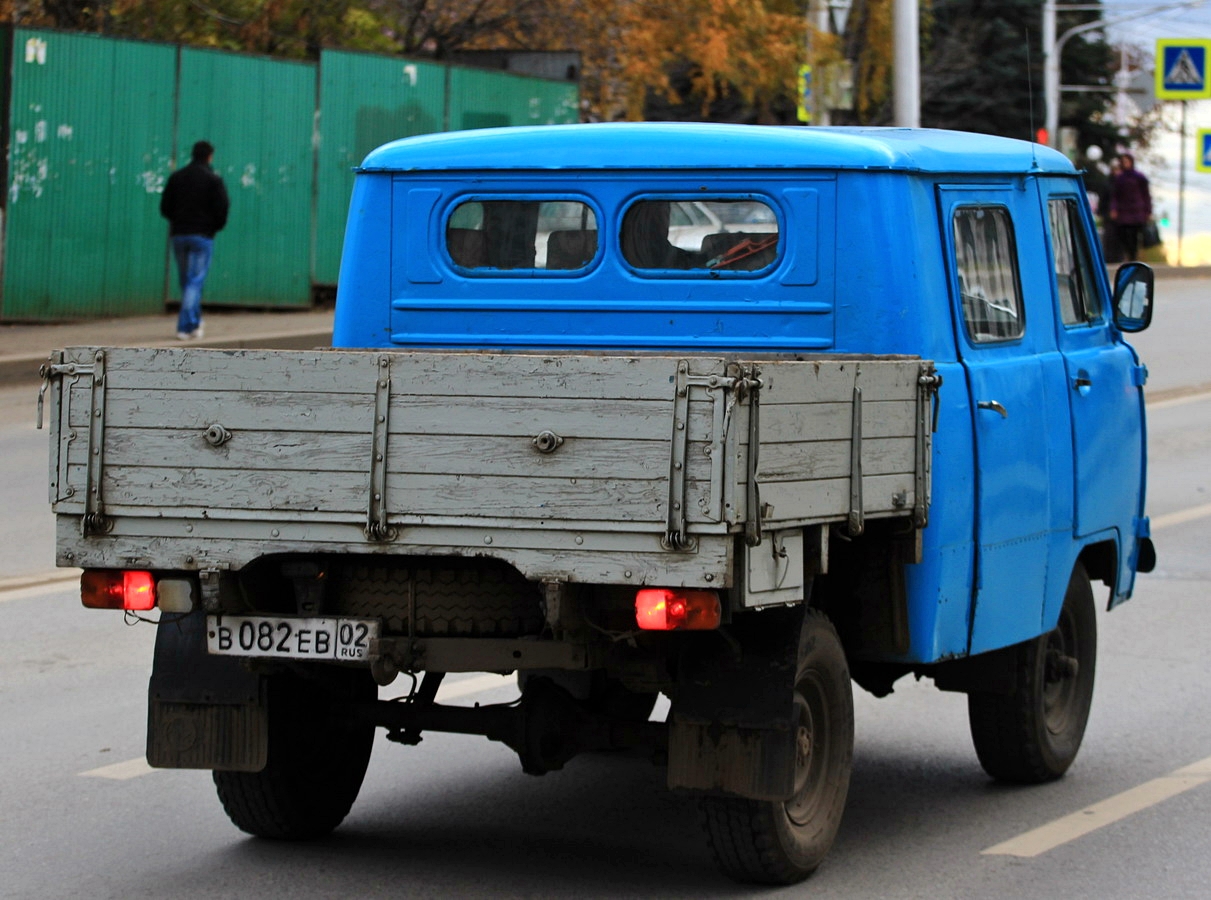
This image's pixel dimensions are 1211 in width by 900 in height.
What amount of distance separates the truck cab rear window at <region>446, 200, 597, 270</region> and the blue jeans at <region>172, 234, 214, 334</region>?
12535 millimetres

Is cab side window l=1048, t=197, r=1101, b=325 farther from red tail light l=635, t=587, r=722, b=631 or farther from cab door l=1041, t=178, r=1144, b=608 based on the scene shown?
red tail light l=635, t=587, r=722, b=631

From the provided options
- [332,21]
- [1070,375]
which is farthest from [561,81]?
[1070,375]

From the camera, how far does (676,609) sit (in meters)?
4.88

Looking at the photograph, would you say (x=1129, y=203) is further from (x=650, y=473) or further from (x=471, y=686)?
(x=650, y=473)

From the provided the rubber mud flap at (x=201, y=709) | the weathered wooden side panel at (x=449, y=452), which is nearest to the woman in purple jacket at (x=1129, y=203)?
the weathered wooden side panel at (x=449, y=452)

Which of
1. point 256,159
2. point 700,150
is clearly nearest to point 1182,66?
point 256,159

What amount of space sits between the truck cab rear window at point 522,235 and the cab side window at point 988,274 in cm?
114

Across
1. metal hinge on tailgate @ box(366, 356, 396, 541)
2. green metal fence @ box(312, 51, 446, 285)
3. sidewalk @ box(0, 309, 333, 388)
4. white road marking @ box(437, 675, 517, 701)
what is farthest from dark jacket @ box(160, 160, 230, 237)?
metal hinge on tailgate @ box(366, 356, 396, 541)

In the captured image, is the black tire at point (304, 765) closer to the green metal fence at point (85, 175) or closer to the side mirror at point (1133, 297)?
the side mirror at point (1133, 297)

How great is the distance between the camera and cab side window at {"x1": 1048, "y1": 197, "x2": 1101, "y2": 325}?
7102 millimetres

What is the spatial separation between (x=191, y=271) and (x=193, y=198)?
68 centimetres

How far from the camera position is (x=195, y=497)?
508cm

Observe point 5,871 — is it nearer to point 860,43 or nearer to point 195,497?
point 195,497

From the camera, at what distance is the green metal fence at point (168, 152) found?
19.6m
